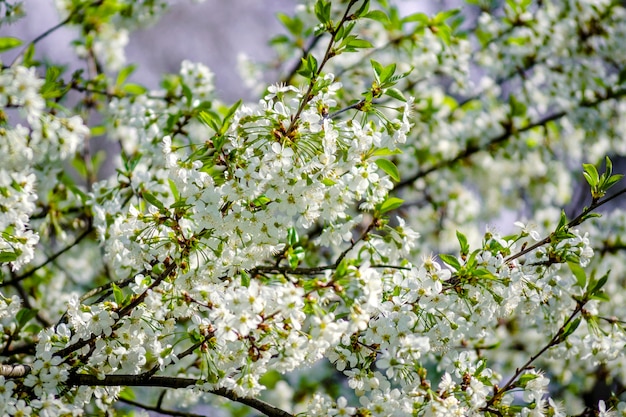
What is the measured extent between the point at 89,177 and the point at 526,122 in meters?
3.52

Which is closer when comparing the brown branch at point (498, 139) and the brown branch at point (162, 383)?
the brown branch at point (162, 383)

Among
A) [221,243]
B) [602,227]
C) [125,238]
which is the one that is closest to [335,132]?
[221,243]

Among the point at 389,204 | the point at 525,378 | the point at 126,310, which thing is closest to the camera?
the point at 126,310

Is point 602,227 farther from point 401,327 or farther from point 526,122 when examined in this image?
point 401,327

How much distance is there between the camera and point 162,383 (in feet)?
7.38

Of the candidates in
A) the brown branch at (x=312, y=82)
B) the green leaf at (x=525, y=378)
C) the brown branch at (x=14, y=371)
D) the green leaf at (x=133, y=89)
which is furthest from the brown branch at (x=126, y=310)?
the green leaf at (x=133, y=89)

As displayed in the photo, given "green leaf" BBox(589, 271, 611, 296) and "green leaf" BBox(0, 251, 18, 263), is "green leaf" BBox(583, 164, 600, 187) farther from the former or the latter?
"green leaf" BBox(0, 251, 18, 263)

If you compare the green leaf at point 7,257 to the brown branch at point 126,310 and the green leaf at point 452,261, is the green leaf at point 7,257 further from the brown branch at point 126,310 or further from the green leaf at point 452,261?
the green leaf at point 452,261

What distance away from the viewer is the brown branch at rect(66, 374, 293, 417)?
2.24 metres

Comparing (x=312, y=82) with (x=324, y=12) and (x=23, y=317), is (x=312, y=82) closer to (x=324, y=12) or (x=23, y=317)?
(x=324, y=12)

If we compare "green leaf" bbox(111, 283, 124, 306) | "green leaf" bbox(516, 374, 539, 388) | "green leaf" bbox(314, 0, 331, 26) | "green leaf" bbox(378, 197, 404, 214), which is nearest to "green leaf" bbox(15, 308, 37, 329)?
"green leaf" bbox(111, 283, 124, 306)

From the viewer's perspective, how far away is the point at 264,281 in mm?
2613

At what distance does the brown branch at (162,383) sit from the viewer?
2236 mm

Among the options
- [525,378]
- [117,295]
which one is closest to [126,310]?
[117,295]
